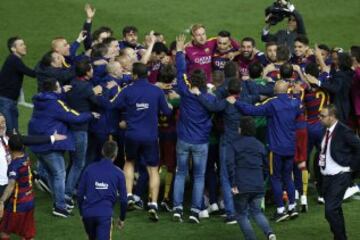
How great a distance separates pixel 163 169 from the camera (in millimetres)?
15539

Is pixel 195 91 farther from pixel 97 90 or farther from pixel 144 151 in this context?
pixel 97 90

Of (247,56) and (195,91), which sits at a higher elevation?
(247,56)

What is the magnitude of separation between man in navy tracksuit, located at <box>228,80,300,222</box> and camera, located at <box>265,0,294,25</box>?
4.16 meters

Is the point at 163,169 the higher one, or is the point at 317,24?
the point at 317,24

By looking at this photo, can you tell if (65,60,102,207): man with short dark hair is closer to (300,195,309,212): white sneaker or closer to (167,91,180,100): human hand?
(167,91,180,100): human hand

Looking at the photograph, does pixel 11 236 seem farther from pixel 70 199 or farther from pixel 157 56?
pixel 157 56

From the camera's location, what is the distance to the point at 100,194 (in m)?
10.8

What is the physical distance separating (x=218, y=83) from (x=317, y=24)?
1117cm

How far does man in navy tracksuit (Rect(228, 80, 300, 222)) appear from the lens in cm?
1270

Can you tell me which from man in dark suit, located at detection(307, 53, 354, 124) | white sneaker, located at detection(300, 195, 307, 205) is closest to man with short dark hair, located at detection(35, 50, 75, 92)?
man in dark suit, located at detection(307, 53, 354, 124)

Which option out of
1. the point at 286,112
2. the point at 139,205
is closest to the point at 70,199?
the point at 139,205

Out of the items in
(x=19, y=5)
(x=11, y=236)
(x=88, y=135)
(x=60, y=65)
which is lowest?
(x=11, y=236)

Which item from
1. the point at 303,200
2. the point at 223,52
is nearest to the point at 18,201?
A: the point at 303,200

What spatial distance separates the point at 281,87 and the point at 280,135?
2.16ft
